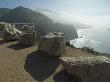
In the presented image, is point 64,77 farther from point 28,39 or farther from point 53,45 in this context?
point 28,39

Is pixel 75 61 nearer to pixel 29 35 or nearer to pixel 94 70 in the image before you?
pixel 94 70

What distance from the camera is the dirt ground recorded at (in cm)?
1457

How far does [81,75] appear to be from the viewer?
14023 millimetres

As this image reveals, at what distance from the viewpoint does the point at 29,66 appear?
654 inches

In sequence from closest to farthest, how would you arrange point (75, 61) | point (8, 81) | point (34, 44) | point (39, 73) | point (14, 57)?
point (8, 81), point (75, 61), point (39, 73), point (14, 57), point (34, 44)

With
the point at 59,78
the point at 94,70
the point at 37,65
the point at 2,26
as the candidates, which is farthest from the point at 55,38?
the point at 2,26

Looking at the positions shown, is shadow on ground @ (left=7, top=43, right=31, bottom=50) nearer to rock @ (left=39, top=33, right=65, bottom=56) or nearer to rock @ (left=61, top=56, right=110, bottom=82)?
rock @ (left=39, top=33, right=65, bottom=56)

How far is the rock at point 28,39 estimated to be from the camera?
2277 centimetres

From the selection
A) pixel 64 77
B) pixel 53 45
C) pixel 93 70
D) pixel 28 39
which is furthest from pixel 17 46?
pixel 93 70

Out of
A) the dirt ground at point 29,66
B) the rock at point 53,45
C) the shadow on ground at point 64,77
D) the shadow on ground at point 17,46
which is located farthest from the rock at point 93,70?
the shadow on ground at point 17,46

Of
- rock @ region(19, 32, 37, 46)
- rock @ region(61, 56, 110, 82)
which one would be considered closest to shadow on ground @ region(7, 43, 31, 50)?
rock @ region(19, 32, 37, 46)

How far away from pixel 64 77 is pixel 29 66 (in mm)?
2813

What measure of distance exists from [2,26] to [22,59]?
14942mm

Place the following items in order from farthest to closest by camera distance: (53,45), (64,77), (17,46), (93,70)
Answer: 1. (17,46)
2. (53,45)
3. (64,77)
4. (93,70)
